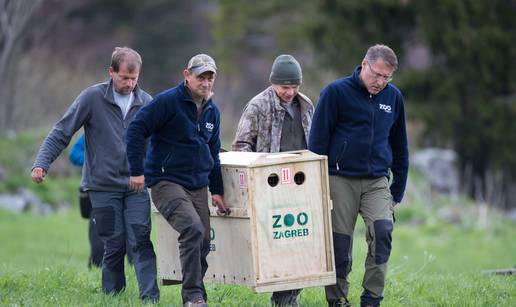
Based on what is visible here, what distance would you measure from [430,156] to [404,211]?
5.43m

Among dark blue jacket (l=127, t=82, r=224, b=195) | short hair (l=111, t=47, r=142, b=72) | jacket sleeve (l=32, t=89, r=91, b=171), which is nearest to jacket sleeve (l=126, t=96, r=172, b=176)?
dark blue jacket (l=127, t=82, r=224, b=195)

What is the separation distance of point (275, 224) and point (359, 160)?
3.15 feet

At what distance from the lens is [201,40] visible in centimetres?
4847

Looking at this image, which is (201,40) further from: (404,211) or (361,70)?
(361,70)

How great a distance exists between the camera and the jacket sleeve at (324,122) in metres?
7.79

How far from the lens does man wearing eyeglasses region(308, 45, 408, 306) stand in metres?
7.77

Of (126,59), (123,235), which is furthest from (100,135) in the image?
(123,235)

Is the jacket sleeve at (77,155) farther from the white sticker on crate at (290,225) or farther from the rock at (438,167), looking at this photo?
the rock at (438,167)

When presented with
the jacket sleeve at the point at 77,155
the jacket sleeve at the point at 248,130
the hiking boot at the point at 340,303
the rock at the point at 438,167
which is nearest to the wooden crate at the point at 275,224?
the hiking boot at the point at 340,303

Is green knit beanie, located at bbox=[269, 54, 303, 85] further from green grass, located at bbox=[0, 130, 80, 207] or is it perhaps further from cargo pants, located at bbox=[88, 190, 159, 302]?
green grass, located at bbox=[0, 130, 80, 207]

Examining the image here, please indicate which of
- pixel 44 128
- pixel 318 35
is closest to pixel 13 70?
pixel 44 128

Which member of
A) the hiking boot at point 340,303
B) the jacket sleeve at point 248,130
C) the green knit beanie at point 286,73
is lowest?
the hiking boot at point 340,303

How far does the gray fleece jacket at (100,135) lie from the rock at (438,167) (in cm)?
1754

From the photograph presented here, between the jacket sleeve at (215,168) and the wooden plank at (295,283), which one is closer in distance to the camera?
the wooden plank at (295,283)
